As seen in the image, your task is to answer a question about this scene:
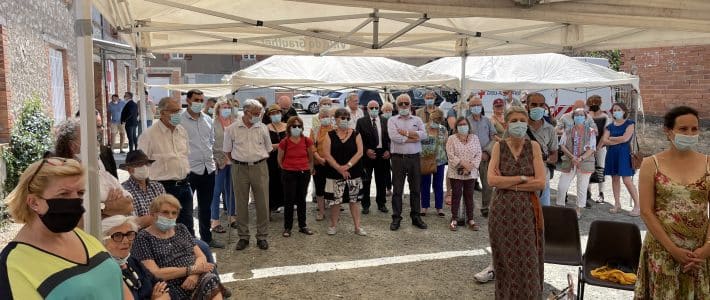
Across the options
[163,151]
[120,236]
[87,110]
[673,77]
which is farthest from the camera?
[673,77]

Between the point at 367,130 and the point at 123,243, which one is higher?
the point at 367,130

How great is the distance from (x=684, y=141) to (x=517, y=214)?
1.19 meters

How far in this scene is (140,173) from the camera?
409cm

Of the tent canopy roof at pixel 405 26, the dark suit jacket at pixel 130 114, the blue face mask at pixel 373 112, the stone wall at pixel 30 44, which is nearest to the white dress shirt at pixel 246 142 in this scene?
the tent canopy roof at pixel 405 26

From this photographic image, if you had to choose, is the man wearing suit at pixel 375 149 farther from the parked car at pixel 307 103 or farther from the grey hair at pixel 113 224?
the parked car at pixel 307 103

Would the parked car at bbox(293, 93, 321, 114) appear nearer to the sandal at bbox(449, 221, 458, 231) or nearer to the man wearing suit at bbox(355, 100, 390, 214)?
the man wearing suit at bbox(355, 100, 390, 214)

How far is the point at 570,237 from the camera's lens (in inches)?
177

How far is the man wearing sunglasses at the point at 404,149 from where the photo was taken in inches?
267

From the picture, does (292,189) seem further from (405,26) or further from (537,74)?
(537,74)

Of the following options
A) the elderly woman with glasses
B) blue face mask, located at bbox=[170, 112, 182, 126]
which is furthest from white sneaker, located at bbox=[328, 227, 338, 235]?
the elderly woman with glasses

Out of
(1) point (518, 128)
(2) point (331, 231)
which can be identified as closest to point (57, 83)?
(2) point (331, 231)

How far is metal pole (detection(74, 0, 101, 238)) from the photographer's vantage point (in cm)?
256

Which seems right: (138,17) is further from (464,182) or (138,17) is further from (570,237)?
(570,237)

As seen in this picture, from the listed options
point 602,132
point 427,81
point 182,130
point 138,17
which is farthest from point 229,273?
point 602,132
